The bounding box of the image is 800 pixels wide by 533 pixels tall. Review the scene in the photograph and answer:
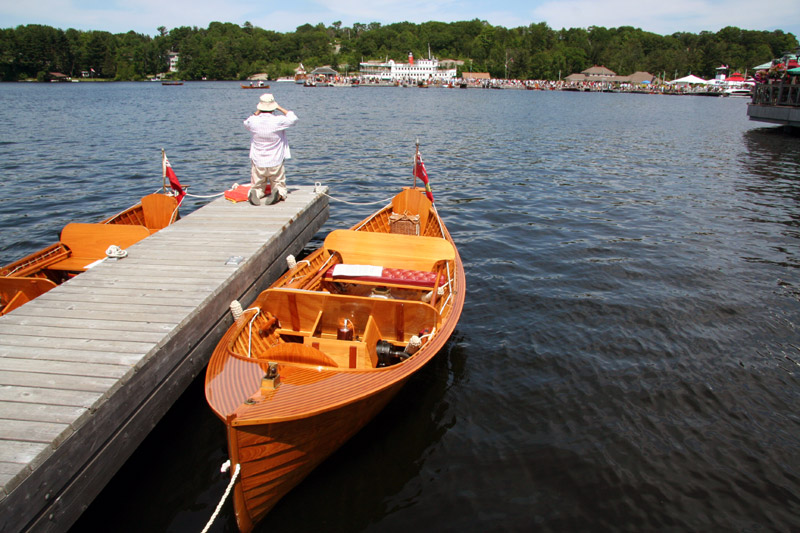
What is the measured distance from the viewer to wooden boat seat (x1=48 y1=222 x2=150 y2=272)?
30.3 feet

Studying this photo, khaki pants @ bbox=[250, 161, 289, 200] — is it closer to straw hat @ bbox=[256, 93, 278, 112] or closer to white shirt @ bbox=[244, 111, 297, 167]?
white shirt @ bbox=[244, 111, 297, 167]

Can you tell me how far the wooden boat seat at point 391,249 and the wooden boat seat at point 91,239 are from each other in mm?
4114

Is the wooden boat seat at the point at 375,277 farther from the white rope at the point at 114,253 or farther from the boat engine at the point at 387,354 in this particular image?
the white rope at the point at 114,253

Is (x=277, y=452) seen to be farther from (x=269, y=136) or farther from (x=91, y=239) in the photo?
(x=269, y=136)

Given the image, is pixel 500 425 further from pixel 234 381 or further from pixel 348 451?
pixel 234 381

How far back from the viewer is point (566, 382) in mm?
7773

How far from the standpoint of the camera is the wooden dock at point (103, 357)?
4.29 meters

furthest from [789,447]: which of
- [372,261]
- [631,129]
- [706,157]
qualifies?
[631,129]

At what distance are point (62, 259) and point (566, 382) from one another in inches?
370

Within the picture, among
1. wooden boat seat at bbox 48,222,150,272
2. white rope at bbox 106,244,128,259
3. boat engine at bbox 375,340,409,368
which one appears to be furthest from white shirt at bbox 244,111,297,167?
boat engine at bbox 375,340,409,368

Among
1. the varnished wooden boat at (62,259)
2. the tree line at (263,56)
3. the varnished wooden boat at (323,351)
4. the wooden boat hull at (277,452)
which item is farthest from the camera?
the tree line at (263,56)

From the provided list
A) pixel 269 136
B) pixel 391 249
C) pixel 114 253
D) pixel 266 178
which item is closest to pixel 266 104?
pixel 269 136

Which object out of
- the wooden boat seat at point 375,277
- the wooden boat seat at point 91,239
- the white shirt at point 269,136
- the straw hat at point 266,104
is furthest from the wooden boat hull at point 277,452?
the straw hat at point 266,104

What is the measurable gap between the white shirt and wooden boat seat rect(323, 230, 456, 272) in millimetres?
3394
